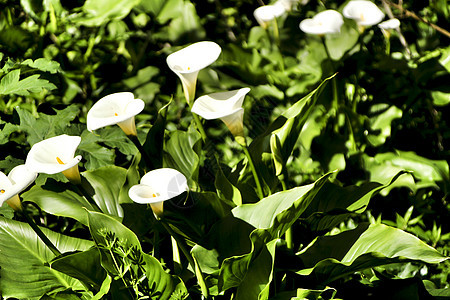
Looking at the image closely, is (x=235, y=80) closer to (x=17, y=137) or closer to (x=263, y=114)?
(x=263, y=114)

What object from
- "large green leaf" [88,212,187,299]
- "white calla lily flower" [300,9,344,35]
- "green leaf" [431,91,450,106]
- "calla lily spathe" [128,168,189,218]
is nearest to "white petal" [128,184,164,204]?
"calla lily spathe" [128,168,189,218]

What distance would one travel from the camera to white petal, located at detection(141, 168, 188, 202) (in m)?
1.12

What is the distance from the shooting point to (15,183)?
1209mm

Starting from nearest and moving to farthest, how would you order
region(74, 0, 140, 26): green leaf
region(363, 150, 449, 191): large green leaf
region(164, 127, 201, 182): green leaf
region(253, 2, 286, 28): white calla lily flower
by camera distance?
region(164, 127, 201, 182): green leaf
region(363, 150, 449, 191): large green leaf
region(253, 2, 286, 28): white calla lily flower
region(74, 0, 140, 26): green leaf

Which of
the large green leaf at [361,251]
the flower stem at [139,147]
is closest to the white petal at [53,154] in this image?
the flower stem at [139,147]

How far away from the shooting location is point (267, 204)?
4.13ft

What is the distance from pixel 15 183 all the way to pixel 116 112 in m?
0.27

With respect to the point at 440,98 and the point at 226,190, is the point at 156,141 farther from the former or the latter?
the point at 440,98

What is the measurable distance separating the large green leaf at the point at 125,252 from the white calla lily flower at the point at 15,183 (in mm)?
150

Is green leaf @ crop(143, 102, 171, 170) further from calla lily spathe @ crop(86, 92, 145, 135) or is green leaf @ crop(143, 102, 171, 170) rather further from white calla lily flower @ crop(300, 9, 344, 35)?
white calla lily flower @ crop(300, 9, 344, 35)

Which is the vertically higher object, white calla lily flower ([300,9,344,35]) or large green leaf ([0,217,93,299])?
white calla lily flower ([300,9,344,35])

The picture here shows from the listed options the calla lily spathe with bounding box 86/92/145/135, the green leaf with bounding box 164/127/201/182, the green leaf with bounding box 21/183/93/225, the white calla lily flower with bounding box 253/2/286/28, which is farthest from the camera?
the white calla lily flower with bounding box 253/2/286/28

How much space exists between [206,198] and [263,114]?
0.76m

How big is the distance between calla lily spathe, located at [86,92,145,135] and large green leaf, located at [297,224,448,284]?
52 cm
